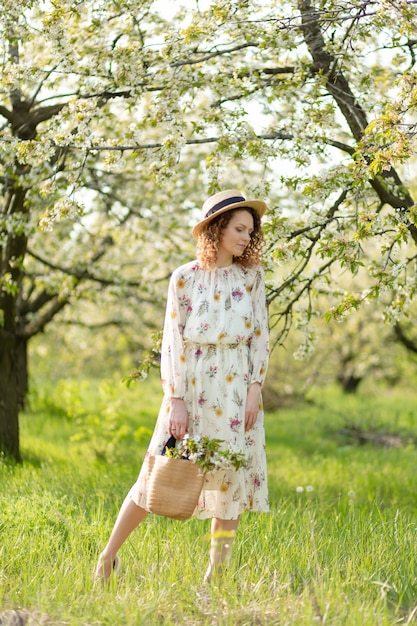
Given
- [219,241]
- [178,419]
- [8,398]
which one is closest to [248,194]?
[219,241]

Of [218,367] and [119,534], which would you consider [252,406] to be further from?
[119,534]

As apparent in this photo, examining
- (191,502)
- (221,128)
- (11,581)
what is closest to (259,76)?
(221,128)

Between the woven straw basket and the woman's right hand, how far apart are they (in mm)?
137

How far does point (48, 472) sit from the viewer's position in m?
6.80

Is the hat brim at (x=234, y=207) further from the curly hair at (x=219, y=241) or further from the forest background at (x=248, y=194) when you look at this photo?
the forest background at (x=248, y=194)

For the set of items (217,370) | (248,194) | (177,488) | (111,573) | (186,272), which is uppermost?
(248,194)

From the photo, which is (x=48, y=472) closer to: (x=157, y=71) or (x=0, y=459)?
(x=0, y=459)

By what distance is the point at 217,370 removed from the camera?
12.8 feet

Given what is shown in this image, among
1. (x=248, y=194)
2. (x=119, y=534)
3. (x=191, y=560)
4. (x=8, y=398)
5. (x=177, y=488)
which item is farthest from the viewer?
(x=8, y=398)

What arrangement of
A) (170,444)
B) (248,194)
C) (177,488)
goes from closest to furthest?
(177,488), (170,444), (248,194)

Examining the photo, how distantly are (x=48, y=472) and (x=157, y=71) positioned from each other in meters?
3.32

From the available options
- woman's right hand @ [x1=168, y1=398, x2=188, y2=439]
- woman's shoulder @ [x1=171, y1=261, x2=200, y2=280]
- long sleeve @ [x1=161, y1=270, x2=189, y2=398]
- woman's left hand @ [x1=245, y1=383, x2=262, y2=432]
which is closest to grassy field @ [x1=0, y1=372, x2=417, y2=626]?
woman's left hand @ [x1=245, y1=383, x2=262, y2=432]

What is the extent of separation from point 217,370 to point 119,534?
931mm

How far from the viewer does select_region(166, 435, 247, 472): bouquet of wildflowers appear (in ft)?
12.2
